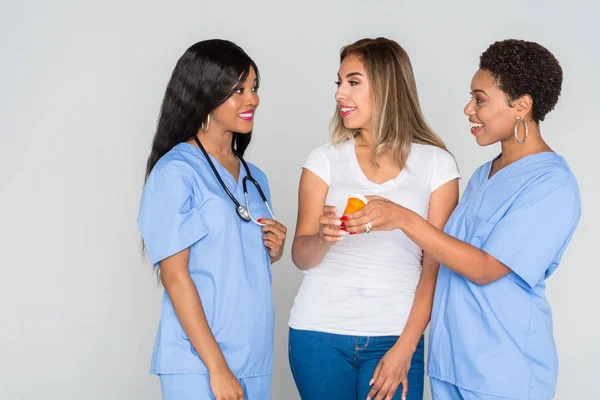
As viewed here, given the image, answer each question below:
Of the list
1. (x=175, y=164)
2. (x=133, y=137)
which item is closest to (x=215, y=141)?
(x=175, y=164)

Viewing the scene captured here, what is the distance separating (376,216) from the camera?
180 cm

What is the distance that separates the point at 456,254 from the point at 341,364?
0.51 meters

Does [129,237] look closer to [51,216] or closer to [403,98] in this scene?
[51,216]

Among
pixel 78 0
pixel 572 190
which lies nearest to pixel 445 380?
pixel 572 190

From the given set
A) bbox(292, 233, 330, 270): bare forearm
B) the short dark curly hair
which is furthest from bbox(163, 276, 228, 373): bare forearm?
the short dark curly hair

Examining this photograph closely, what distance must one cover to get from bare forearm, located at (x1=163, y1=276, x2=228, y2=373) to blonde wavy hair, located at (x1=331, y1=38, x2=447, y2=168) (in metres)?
0.68

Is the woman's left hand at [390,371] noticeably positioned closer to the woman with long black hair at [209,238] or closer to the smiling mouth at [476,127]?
the woman with long black hair at [209,238]

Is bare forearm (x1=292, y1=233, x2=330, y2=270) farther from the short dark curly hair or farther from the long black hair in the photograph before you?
the short dark curly hair

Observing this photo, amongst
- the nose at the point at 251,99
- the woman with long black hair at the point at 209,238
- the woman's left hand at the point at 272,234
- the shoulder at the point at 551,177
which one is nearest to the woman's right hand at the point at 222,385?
the woman with long black hair at the point at 209,238

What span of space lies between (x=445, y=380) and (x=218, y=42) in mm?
1108

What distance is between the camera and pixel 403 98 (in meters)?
2.20

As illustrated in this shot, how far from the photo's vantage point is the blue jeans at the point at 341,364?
6.77 ft

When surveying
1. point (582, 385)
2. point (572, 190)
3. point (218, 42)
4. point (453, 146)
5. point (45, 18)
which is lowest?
→ point (582, 385)

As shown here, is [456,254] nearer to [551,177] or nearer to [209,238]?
[551,177]
